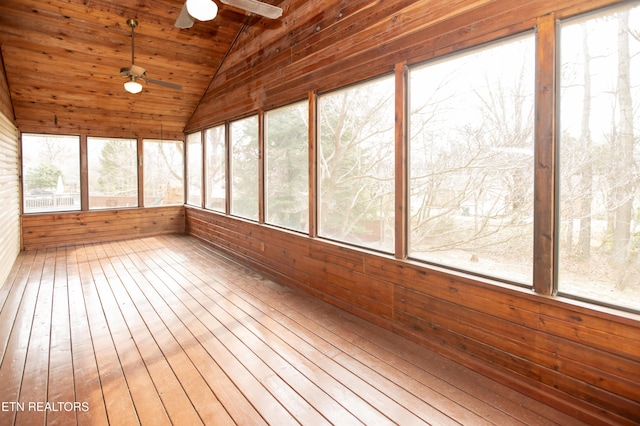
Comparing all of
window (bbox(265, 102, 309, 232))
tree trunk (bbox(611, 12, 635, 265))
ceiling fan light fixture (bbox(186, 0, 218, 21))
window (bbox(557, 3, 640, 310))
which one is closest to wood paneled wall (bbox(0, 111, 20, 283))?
window (bbox(265, 102, 309, 232))

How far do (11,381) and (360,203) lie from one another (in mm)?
3008

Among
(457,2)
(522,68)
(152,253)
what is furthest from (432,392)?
(152,253)

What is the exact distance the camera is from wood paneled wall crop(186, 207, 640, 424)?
1.82 meters

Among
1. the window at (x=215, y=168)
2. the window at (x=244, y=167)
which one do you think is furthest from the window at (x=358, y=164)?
the window at (x=215, y=168)

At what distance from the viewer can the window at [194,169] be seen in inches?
290

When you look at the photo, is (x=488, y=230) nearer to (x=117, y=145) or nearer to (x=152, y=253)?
(x=152, y=253)

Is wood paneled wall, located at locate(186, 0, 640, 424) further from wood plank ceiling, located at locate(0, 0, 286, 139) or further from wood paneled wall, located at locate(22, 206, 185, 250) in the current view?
wood paneled wall, located at locate(22, 206, 185, 250)

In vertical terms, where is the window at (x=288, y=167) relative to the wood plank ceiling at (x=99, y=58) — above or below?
below

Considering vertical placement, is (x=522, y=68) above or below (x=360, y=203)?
above

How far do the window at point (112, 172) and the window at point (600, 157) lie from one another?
7770mm

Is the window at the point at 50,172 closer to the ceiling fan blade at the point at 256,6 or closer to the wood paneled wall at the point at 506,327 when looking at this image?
the ceiling fan blade at the point at 256,6

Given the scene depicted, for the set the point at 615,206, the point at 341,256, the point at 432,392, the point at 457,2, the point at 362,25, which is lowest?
the point at 432,392

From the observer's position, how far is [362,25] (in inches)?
127

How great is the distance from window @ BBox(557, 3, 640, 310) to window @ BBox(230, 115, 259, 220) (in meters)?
3.93
